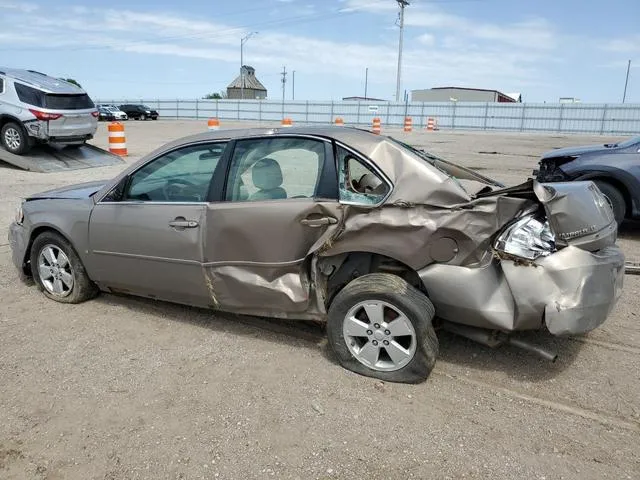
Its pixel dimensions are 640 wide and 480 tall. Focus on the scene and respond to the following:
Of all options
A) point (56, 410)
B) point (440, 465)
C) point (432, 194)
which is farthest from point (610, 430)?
point (56, 410)

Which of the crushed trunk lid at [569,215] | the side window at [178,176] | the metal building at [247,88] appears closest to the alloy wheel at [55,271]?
the side window at [178,176]

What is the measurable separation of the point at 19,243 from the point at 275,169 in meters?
2.77

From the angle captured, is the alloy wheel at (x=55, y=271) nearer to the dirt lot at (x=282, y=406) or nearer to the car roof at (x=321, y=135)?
the dirt lot at (x=282, y=406)

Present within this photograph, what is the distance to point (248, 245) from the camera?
3.72 m

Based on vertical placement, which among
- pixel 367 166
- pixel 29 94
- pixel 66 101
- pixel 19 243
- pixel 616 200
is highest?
pixel 29 94

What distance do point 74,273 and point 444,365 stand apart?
3.19 metres

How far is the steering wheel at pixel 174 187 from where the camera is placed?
4090 millimetres

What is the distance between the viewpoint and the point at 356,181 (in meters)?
3.66

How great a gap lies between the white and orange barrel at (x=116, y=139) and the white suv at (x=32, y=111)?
1824 mm

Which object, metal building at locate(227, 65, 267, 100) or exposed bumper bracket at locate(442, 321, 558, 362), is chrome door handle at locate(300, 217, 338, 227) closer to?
exposed bumper bracket at locate(442, 321, 558, 362)

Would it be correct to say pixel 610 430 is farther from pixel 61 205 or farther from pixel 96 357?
pixel 61 205

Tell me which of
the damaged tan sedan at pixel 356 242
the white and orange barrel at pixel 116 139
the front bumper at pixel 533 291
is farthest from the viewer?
the white and orange barrel at pixel 116 139

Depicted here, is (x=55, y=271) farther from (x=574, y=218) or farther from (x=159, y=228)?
(x=574, y=218)

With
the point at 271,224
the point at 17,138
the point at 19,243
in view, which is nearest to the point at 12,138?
the point at 17,138
